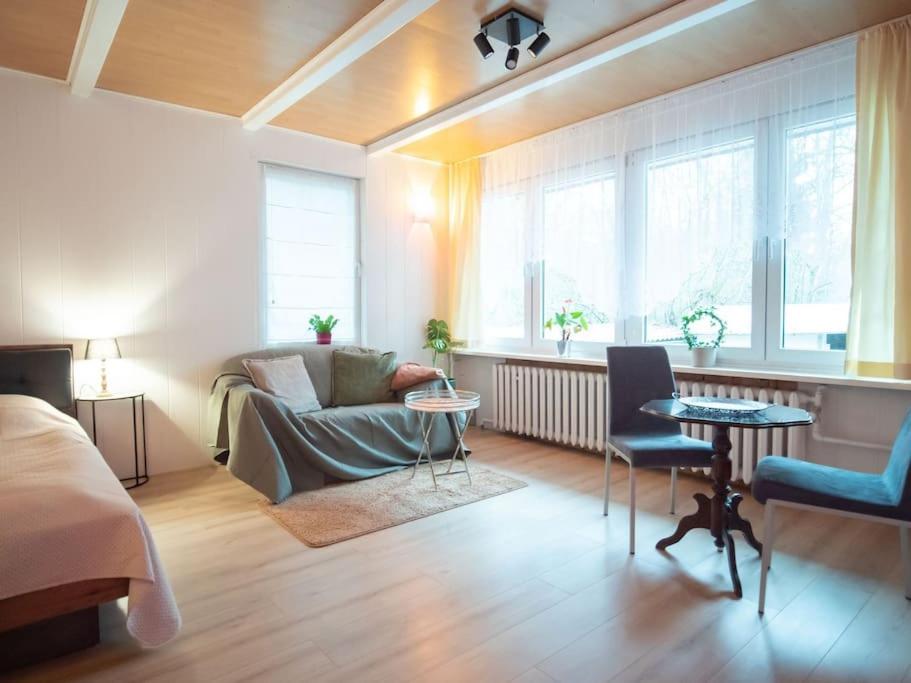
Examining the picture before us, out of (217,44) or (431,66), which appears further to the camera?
(431,66)

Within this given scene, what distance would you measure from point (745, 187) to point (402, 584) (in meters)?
3.10

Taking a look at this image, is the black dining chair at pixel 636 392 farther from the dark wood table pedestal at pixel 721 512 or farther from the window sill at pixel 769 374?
the window sill at pixel 769 374

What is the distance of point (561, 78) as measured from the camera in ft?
11.0

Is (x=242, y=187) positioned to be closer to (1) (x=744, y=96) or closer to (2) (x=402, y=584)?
(2) (x=402, y=584)

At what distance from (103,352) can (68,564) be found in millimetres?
2262

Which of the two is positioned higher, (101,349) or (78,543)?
(101,349)

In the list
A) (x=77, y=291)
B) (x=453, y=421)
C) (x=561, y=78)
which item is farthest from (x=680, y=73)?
(x=77, y=291)

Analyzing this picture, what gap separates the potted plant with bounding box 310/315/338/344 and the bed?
8.84 ft

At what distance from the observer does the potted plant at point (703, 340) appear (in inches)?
141

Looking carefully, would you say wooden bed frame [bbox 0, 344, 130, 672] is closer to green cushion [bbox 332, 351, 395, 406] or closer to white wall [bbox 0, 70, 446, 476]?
white wall [bbox 0, 70, 446, 476]

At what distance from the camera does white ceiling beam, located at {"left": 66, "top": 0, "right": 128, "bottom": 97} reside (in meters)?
2.51

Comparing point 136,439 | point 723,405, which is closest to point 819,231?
point 723,405

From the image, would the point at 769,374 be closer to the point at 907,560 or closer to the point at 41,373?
the point at 907,560

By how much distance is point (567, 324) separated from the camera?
450 cm
